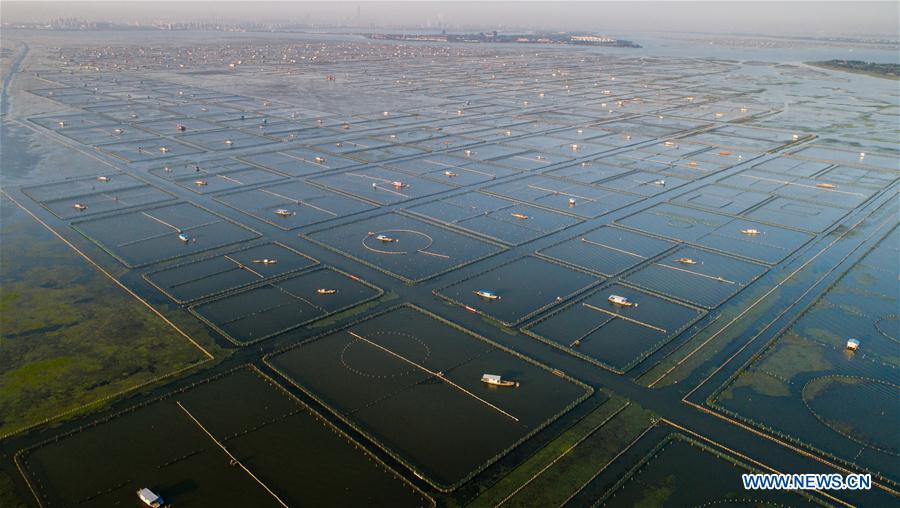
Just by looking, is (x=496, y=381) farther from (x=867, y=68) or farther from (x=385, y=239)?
(x=867, y=68)

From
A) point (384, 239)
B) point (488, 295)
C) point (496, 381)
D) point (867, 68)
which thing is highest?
point (384, 239)

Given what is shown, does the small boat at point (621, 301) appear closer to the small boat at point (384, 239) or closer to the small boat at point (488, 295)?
the small boat at point (488, 295)

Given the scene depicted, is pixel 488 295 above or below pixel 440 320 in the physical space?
above

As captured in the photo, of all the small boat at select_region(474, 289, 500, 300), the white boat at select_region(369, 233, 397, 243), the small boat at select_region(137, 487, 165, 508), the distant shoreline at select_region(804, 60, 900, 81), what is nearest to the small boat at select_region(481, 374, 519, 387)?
the small boat at select_region(474, 289, 500, 300)

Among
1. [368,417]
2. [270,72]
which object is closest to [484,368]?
[368,417]

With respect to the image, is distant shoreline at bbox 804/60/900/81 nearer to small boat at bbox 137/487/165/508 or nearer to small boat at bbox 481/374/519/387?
small boat at bbox 481/374/519/387

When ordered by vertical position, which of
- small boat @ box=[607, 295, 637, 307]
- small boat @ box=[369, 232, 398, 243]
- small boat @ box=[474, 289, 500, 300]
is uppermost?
small boat @ box=[369, 232, 398, 243]

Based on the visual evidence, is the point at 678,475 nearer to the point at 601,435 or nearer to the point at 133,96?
the point at 601,435

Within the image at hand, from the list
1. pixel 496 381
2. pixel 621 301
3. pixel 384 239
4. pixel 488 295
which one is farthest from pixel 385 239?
pixel 496 381
